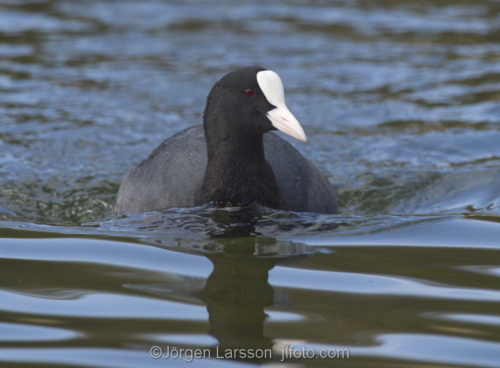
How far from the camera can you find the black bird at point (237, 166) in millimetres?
4027

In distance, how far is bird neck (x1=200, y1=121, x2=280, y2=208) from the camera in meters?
4.11

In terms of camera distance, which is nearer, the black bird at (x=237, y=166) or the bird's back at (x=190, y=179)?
the black bird at (x=237, y=166)

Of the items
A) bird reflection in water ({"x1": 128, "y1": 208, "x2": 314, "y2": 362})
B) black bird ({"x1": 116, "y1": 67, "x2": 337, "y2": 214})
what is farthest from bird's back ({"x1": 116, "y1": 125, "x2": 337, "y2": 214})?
bird reflection in water ({"x1": 128, "y1": 208, "x2": 314, "y2": 362})

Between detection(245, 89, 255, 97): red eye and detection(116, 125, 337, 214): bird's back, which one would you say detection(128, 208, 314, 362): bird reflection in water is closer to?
detection(116, 125, 337, 214): bird's back

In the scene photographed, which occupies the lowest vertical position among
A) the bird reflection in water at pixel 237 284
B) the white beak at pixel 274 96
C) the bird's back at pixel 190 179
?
the bird reflection in water at pixel 237 284

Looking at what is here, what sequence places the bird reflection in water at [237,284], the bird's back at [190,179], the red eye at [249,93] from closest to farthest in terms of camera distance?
the bird reflection in water at [237,284] → the red eye at [249,93] → the bird's back at [190,179]

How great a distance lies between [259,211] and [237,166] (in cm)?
26

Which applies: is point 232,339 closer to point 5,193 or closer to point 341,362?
point 341,362

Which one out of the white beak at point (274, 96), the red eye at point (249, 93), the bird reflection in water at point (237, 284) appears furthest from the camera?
the red eye at point (249, 93)

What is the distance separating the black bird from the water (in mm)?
149

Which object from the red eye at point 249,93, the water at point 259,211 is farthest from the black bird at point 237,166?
the water at point 259,211

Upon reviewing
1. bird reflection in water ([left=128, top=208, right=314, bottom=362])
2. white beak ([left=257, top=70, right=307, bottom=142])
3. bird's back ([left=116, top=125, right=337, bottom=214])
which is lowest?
bird reflection in water ([left=128, top=208, right=314, bottom=362])

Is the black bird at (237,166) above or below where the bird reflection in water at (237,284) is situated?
Answer: above

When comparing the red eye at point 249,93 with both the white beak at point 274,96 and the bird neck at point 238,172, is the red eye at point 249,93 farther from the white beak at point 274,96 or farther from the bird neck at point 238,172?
the bird neck at point 238,172
